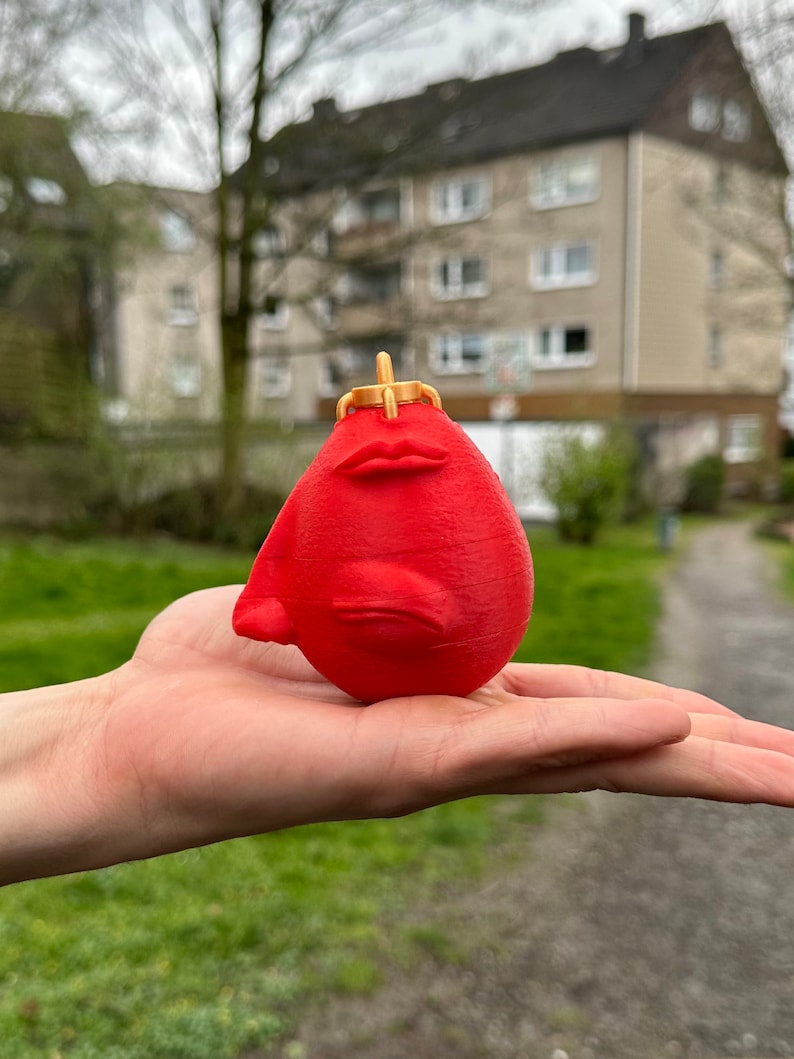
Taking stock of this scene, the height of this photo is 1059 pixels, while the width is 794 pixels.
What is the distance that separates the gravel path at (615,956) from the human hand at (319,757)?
1.62 meters

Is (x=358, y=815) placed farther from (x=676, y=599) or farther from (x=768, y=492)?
(x=768, y=492)

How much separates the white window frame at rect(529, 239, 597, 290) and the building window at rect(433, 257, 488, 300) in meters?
1.28

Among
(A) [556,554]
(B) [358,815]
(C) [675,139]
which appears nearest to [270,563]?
(B) [358,815]

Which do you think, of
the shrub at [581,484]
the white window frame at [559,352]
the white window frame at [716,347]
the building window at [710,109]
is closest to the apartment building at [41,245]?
the shrub at [581,484]

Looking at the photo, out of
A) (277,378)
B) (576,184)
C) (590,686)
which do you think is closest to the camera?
(590,686)

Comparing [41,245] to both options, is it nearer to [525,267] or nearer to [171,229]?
[171,229]

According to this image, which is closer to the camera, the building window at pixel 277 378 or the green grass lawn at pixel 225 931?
the green grass lawn at pixel 225 931

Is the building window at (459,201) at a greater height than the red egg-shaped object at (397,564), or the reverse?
the building window at (459,201)

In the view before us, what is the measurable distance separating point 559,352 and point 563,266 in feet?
6.79

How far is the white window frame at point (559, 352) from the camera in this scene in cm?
2019

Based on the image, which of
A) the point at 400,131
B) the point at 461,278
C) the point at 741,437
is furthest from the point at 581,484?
the point at 461,278

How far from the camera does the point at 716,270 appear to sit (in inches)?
855

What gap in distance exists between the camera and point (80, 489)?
35.6ft

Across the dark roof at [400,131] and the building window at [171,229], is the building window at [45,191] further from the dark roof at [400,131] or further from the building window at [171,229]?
the dark roof at [400,131]
